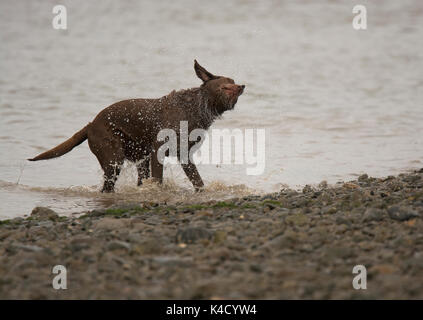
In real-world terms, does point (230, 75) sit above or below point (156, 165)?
above

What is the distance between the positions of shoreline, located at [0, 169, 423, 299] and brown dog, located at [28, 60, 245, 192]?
201 cm

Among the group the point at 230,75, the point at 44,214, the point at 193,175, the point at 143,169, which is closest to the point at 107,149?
the point at 143,169

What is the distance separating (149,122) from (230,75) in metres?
10.8

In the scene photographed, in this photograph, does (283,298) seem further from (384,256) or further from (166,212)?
(166,212)

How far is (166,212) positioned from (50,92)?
10886 millimetres

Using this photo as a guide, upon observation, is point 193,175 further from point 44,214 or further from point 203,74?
point 44,214

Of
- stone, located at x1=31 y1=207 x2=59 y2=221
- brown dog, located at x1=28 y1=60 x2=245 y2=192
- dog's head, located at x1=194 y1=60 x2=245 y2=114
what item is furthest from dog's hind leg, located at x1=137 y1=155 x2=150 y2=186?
stone, located at x1=31 y1=207 x2=59 y2=221

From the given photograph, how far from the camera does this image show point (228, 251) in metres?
5.42

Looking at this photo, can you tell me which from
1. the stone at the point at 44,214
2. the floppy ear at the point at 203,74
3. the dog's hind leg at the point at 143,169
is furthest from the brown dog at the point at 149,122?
the stone at the point at 44,214

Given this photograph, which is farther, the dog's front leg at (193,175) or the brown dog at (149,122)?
the dog's front leg at (193,175)

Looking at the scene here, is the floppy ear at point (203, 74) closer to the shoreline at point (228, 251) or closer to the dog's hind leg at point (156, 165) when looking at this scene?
the dog's hind leg at point (156, 165)

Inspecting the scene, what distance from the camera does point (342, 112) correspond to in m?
15.0

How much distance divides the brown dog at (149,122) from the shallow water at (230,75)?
472 mm

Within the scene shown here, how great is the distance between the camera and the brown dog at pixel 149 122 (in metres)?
9.27
